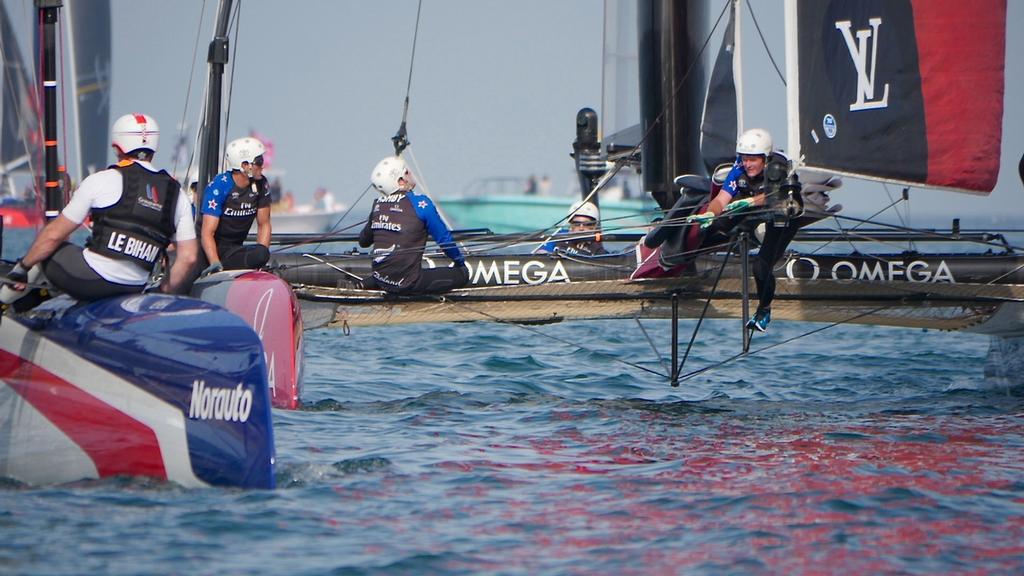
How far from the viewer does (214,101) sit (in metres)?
9.97

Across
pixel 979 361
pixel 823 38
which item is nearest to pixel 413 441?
pixel 823 38

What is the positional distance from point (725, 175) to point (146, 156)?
3621mm

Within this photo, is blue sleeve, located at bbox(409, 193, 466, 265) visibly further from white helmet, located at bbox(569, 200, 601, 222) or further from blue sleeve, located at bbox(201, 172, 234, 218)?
white helmet, located at bbox(569, 200, 601, 222)

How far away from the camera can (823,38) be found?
7820 mm

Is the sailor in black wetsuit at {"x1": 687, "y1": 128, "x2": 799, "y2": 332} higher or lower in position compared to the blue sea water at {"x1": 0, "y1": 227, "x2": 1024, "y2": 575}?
higher

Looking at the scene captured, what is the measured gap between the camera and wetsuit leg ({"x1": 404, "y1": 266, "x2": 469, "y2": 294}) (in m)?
8.60

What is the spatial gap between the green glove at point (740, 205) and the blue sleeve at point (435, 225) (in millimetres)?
1716

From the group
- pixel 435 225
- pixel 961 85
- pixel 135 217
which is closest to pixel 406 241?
pixel 435 225

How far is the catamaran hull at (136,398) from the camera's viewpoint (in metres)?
5.71

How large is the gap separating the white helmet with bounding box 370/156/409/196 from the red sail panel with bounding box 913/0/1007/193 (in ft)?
10.5

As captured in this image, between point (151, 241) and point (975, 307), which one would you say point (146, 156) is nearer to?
point (151, 241)

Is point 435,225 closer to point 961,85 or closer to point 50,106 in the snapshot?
point 50,106

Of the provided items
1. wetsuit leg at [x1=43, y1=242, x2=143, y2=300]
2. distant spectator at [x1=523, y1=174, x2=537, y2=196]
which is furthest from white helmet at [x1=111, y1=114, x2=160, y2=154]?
distant spectator at [x1=523, y1=174, x2=537, y2=196]

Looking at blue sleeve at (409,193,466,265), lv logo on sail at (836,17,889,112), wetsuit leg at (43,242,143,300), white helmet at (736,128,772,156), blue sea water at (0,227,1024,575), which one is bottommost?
blue sea water at (0,227,1024,575)
